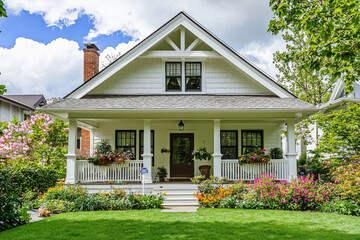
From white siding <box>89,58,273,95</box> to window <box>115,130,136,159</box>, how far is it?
227cm

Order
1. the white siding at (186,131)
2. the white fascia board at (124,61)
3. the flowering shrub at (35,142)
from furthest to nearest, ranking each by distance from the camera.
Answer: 1. the flowering shrub at (35,142)
2. the white siding at (186,131)
3. the white fascia board at (124,61)

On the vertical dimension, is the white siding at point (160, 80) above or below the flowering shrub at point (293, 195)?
above

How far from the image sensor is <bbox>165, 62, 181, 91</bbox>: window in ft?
45.2

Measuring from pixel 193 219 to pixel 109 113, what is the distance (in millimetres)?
5586

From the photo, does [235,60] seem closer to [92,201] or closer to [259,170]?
[259,170]

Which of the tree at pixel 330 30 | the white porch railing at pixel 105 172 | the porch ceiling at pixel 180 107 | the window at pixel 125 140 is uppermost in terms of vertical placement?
the tree at pixel 330 30

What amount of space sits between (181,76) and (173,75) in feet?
1.14

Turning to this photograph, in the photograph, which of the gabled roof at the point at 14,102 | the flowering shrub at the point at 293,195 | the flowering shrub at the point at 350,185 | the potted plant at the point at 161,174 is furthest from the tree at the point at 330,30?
the gabled roof at the point at 14,102

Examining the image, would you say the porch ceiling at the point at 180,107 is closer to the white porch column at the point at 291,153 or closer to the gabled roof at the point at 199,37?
the white porch column at the point at 291,153

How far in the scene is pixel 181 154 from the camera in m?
15.0

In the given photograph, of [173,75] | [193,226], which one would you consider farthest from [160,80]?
[193,226]

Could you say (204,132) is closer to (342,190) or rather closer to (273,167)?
(273,167)

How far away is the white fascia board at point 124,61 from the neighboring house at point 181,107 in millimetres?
39

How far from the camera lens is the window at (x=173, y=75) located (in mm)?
13781
